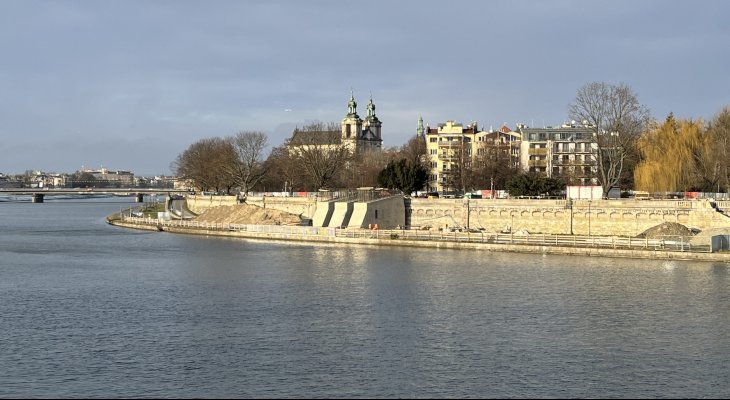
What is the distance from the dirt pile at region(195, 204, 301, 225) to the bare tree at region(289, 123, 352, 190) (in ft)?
56.9

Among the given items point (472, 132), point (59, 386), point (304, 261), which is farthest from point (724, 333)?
point (472, 132)

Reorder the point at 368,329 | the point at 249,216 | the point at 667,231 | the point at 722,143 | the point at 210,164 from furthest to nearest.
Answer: the point at 210,164
the point at 249,216
the point at 722,143
the point at 667,231
the point at 368,329

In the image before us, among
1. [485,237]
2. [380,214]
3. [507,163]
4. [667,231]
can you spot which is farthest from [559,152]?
[667,231]

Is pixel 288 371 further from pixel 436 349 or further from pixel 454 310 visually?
pixel 454 310

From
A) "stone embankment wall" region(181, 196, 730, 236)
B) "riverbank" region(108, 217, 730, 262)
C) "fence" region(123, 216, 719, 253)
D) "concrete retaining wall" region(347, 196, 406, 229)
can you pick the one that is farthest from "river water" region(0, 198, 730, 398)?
"concrete retaining wall" region(347, 196, 406, 229)

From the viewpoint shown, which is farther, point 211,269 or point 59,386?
point 211,269

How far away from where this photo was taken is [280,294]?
45031mm

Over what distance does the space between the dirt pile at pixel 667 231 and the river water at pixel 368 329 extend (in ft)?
29.1

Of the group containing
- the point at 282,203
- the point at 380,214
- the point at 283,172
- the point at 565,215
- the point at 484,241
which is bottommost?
the point at 484,241

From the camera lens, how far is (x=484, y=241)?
69.1 m

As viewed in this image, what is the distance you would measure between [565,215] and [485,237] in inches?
400

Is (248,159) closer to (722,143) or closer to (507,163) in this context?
(507,163)

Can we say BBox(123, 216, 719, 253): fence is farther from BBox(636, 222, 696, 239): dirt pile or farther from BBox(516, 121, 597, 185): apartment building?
BBox(516, 121, 597, 185): apartment building

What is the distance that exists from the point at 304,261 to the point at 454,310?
75.8 feet
